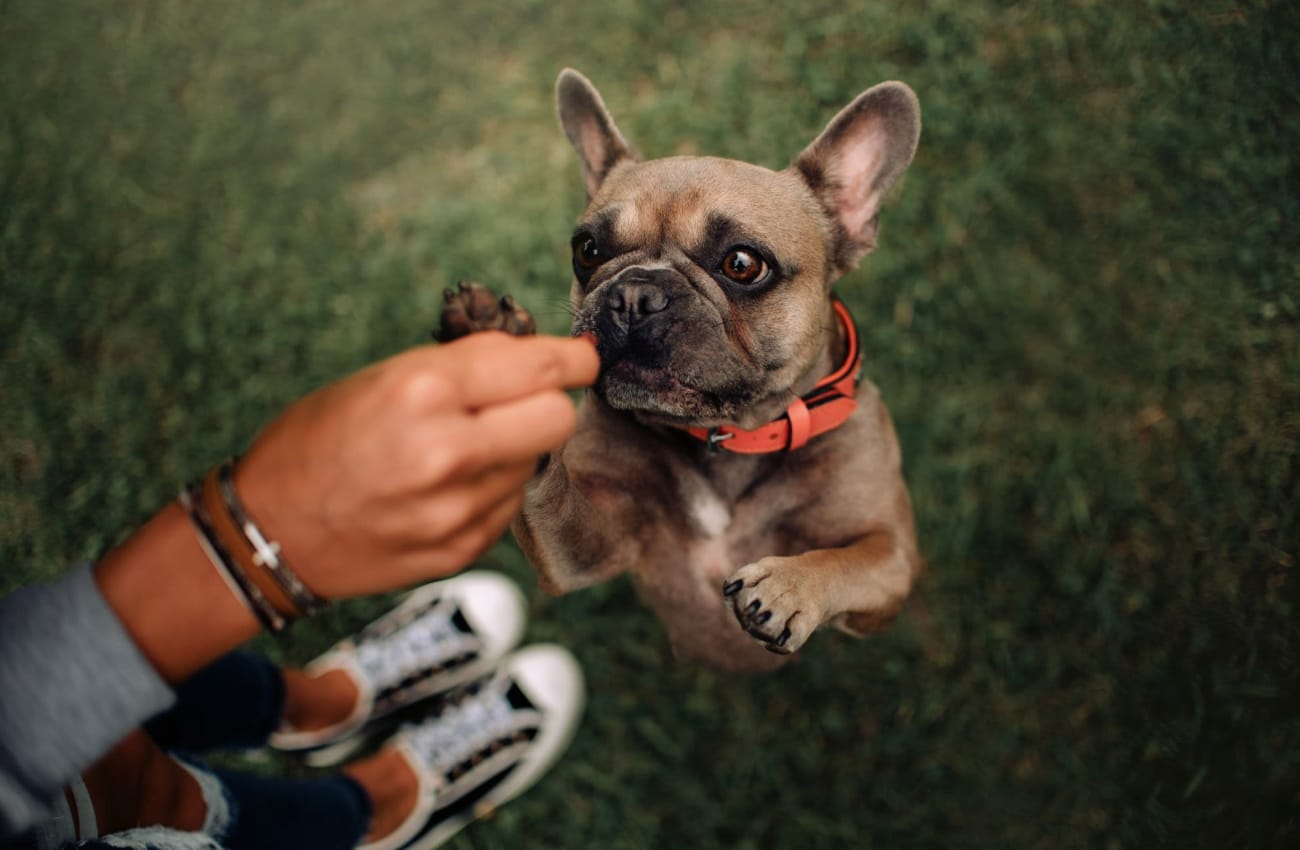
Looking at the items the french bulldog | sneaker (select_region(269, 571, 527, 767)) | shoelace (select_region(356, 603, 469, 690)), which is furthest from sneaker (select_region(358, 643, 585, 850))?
the french bulldog

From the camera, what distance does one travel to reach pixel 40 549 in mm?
4188

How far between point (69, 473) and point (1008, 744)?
489cm

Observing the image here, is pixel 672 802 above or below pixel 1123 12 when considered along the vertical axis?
below

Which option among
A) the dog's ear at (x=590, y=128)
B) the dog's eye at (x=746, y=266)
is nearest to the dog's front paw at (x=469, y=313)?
the dog's eye at (x=746, y=266)

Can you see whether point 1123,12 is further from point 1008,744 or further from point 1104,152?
point 1008,744

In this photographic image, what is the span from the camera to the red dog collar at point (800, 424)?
2633mm

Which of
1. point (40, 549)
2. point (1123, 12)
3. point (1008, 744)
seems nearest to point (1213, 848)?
point (1008, 744)

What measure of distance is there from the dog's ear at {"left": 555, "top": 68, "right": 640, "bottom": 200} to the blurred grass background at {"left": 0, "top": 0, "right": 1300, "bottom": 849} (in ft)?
4.32

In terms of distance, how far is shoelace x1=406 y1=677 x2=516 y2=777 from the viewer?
3.81 meters

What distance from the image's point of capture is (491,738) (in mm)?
3881

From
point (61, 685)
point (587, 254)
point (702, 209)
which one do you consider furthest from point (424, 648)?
point (61, 685)

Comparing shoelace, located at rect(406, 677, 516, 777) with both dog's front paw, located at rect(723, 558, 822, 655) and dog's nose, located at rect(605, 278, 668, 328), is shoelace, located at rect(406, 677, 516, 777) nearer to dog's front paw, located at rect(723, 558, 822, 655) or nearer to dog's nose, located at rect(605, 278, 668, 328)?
dog's front paw, located at rect(723, 558, 822, 655)

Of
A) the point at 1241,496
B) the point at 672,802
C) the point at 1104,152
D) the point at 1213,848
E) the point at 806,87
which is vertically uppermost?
the point at 806,87

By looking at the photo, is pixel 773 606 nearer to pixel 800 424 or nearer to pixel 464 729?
pixel 800 424
